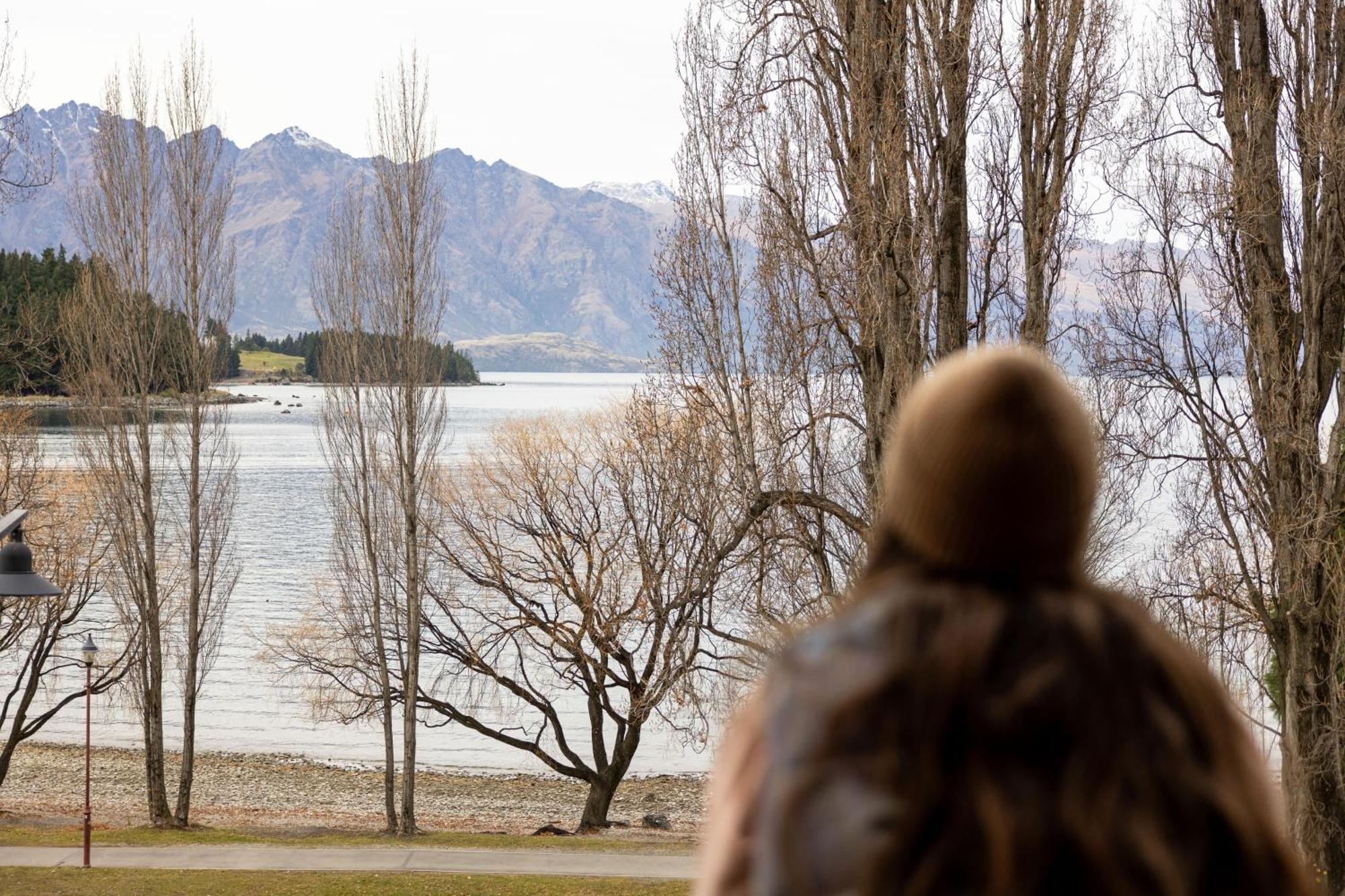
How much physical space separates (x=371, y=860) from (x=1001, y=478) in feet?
57.4

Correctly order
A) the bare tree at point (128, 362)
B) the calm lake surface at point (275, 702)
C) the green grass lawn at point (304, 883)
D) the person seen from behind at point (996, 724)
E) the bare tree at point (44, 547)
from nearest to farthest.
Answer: the person seen from behind at point (996, 724)
the green grass lawn at point (304, 883)
the bare tree at point (128, 362)
the bare tree at point (44, 547)
the calm lake surface at point (275, 702)

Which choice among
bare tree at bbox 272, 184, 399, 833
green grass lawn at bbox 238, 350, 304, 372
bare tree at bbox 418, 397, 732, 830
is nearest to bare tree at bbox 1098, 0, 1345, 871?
bare tree at bbox 418, 397, 732, 830

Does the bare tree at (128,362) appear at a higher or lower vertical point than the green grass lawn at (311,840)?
higher

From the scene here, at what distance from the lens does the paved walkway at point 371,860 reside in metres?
16.4

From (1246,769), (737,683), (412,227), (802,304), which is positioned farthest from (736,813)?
(412,227)

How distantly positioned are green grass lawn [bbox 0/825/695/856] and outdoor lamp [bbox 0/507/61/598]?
11818 millimetres

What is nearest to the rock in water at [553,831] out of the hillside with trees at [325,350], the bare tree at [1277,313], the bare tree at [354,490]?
the bare tree at [354,490]

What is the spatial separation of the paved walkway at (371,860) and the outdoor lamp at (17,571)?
32.2ft

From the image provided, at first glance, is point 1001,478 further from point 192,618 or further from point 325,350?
point 325,350

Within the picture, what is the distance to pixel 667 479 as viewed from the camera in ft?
62.4

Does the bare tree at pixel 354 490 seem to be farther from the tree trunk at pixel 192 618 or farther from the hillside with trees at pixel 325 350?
the tree trunk at pixel 192 618

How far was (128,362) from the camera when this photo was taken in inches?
836

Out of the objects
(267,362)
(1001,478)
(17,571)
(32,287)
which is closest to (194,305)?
(17,571)

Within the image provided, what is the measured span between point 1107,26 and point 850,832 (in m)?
11.3
